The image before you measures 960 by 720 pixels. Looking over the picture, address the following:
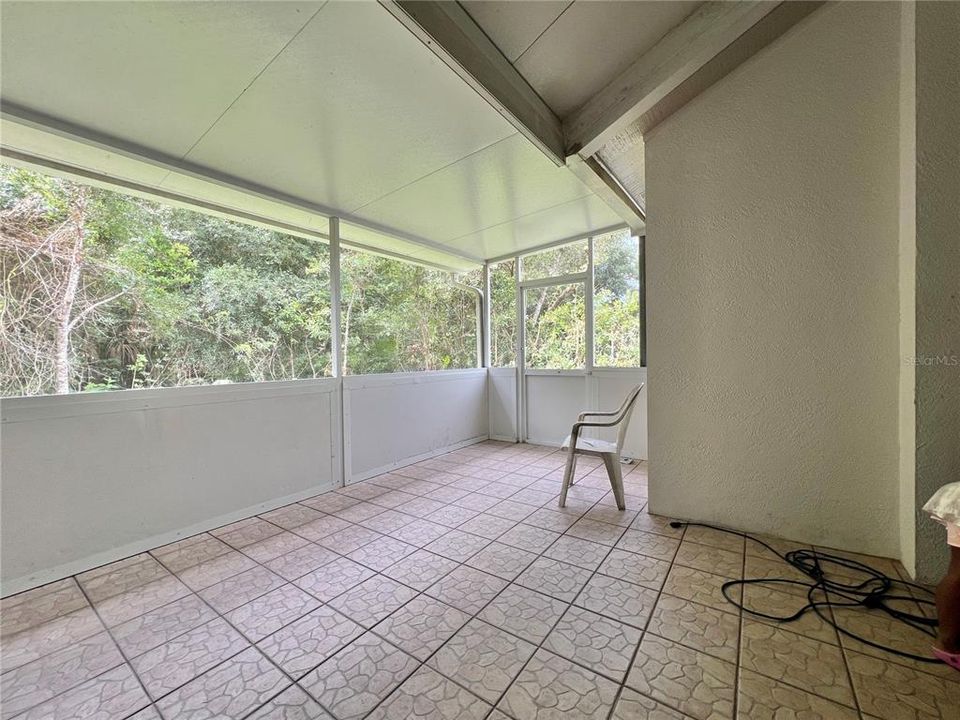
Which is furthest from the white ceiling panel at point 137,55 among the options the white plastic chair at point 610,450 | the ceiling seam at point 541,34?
the white plastic chair at point 610,450

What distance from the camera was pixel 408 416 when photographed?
3.81m

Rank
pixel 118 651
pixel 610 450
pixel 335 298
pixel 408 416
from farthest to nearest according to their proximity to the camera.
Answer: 1. pixel 408 416
2. pixel 335 298
3. pixel 610 450
4. pixel 118 651

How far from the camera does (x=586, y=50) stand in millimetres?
1796

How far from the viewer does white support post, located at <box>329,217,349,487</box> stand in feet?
10.0

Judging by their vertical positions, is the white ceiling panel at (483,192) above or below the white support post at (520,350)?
above

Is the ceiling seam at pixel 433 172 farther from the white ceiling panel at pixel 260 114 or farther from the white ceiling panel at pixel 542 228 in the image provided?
the white ceiling panel at pixel 542 228

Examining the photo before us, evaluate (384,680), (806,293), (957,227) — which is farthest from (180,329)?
(957,227)

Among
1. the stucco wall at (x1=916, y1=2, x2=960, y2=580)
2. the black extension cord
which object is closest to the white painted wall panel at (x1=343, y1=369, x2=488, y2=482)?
the black extension cord

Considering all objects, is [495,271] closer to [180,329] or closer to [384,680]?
[180,329]

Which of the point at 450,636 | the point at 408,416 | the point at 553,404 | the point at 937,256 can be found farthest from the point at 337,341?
the point at 937,256

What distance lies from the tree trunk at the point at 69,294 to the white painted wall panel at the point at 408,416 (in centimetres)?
192

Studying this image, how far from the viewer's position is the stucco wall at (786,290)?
176 centimetres

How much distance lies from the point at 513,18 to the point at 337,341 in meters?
2.49

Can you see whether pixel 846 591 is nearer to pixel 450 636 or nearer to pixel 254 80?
pixel 450 636
